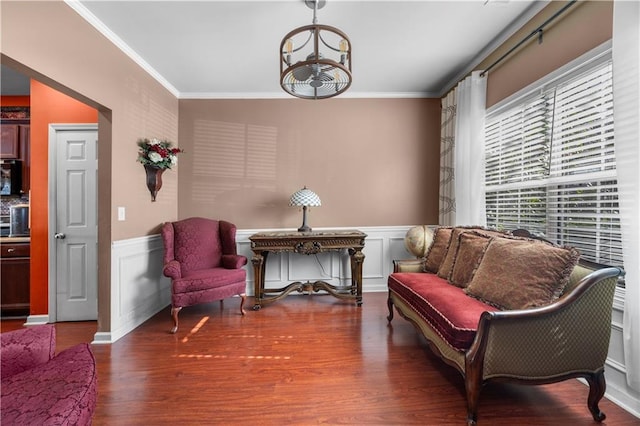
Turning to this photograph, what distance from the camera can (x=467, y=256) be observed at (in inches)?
90.4

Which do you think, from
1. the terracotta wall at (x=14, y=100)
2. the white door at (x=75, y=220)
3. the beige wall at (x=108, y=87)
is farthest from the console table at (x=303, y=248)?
the terracotta wall at (x=14, y=100)

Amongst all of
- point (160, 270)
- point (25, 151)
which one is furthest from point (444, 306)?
point (25, 151)

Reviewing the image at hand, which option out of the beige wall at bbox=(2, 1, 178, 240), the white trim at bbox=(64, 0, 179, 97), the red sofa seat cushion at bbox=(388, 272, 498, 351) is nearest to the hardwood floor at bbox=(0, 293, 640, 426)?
the red sofa seat cushion at bbox=(388, 272, 498, 351)

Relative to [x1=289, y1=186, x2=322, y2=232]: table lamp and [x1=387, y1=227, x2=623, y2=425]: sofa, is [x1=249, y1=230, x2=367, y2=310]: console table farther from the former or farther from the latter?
[x1=387, y1=227, x2=623, y2=425]: sofa

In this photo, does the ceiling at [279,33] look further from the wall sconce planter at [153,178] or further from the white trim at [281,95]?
the wall sconce planter at [153,178]

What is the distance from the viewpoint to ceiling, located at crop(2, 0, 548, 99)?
2203 millimetres

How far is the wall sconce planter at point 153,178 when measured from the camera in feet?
10.1

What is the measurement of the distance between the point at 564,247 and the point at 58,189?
14.7 ft

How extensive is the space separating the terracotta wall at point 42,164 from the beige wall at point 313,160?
1176mm

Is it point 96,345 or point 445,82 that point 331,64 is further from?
point 96,345

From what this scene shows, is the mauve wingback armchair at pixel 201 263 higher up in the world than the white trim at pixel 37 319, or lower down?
higher up

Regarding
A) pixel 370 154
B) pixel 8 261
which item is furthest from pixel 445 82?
pixel 8 261

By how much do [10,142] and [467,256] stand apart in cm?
531

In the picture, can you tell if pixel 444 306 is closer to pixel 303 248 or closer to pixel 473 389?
pixel 473 389
